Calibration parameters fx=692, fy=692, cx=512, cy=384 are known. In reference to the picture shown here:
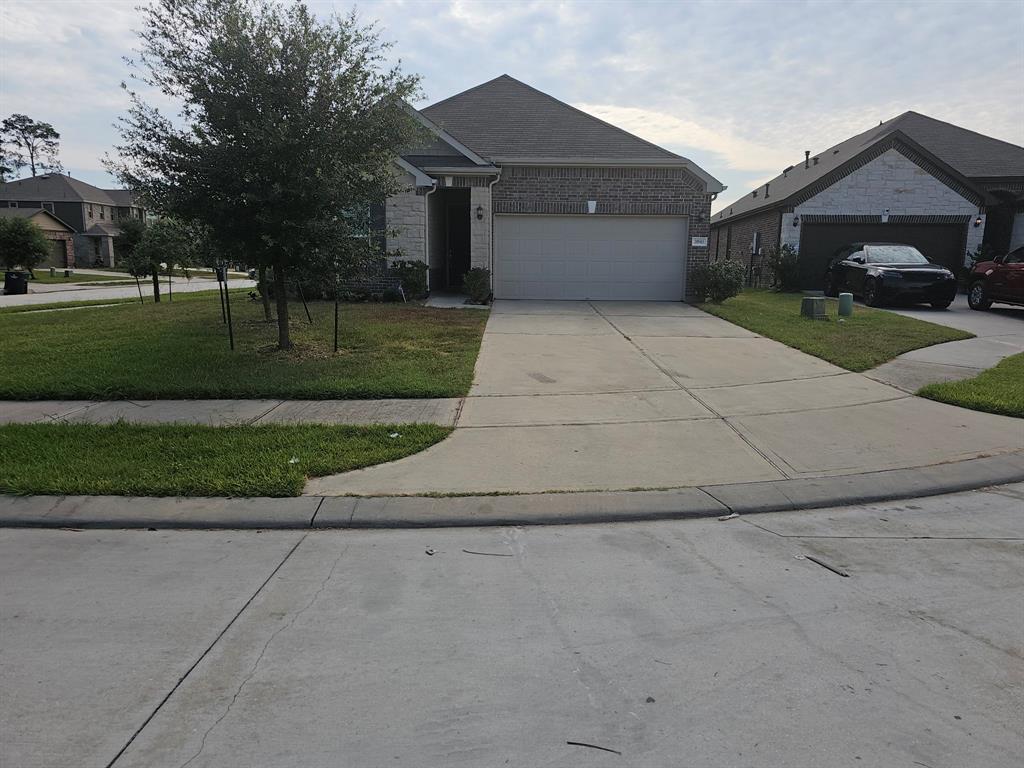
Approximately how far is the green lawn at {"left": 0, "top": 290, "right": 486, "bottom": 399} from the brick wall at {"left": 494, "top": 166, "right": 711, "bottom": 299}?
4.99m

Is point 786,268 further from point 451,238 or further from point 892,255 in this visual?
point 451,238

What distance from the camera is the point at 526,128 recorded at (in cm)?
2025

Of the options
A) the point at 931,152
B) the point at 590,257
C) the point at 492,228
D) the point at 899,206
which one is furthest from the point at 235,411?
the point at 931,152

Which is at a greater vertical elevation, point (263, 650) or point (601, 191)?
point (601, 191)

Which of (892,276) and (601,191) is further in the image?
(601,191)

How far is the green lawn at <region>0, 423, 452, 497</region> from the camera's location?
516cm

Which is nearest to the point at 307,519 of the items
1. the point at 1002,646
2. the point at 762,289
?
the point at 1002,646

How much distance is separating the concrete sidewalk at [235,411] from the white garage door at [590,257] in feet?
38.8

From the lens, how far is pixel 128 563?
414cm

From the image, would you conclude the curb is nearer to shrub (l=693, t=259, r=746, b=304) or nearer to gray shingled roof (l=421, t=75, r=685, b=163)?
shrub (l=693, t=259, r=746, b=304)

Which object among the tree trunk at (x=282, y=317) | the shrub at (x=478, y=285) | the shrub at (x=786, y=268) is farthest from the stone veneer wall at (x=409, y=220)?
the shrub at (x=786, y=268)

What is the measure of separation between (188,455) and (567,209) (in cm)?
1451

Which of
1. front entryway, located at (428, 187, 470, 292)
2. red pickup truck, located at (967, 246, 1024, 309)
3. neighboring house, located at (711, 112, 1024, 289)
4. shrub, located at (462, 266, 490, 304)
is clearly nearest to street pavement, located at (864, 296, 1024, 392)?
red pickup truck, located at (967, 246, 1024, 309)

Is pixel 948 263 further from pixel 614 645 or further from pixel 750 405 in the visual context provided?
pixel 614 645
